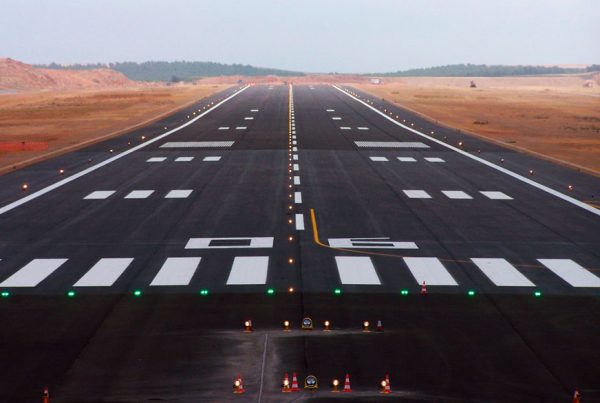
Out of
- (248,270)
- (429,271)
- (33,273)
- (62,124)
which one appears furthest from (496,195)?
(62,124)

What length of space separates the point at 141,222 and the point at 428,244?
904cm

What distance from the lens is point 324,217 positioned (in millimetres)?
23328

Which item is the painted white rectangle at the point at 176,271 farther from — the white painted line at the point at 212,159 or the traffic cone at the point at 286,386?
the white painted line at the point at 212,159

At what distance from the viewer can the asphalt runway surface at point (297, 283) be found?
1119 cm

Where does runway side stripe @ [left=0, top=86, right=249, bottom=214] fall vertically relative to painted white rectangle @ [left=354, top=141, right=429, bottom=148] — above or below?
above

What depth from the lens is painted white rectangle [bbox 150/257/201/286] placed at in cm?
1623

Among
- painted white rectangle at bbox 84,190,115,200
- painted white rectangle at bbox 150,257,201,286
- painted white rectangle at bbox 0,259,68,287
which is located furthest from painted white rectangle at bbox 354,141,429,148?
painted white rectangle at bbox 0,259,68,287

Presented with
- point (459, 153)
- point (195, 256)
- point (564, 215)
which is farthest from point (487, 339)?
point (459, 153)

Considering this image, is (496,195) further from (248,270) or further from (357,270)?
(248,270)

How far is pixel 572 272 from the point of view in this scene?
1734 cm

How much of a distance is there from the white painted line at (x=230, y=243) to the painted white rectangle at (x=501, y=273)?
570cm

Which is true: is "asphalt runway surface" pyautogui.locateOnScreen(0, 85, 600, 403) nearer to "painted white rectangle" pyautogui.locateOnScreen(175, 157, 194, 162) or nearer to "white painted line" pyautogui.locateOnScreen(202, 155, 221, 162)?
"painted white rectangle" pyautogui.locateOnScreen(175, 157, 194, 162)

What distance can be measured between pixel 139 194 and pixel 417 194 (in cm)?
1087

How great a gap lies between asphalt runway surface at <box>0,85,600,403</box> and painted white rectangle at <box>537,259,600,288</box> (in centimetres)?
7
